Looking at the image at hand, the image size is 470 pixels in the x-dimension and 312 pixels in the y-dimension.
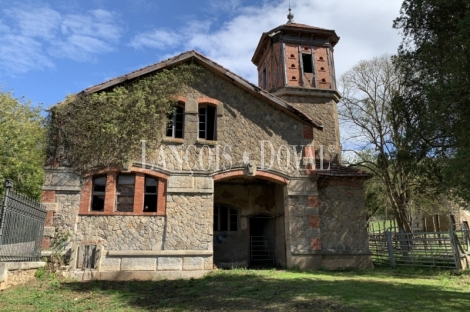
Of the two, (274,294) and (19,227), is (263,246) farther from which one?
(19,227)

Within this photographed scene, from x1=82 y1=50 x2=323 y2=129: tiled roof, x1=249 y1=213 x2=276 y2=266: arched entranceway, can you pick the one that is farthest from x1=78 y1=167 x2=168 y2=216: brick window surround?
x1=249 y1=213 x2=276 y2=266: arched entranceway

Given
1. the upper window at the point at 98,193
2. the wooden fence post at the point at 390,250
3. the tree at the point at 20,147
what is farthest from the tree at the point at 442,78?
the tree at the point at 20,147

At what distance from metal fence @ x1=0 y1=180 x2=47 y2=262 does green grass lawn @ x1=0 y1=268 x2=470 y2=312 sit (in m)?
0.87

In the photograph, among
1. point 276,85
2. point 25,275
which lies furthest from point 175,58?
point 25,275

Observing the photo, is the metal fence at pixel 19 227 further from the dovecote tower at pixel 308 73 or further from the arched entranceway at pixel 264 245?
the dovecote tower at pixel 308 73

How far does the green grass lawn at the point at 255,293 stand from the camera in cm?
733

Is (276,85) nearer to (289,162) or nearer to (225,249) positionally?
(289,162)

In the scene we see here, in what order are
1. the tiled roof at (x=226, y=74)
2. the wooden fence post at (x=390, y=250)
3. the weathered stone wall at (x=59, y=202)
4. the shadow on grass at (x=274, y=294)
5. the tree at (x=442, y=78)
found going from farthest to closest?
the wooden fence post at (x=390, y=250)
the tiled roof at (x=226, y=74)
the weathered stone wall at (x=59, y=202)
the tree at (x=442, y=78)
the shadow on grass at (x=274, y=294)

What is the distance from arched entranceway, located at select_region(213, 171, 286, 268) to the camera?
52.0 ft

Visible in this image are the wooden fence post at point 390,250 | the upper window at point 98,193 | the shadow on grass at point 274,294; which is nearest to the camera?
the shadow on grass at point 274,294

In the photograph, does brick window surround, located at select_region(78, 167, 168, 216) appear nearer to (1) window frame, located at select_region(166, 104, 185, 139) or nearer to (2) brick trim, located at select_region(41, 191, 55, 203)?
(2) brick trim, located at select_region(41, 191, 55, 203)

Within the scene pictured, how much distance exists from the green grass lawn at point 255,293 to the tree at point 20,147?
1058cm

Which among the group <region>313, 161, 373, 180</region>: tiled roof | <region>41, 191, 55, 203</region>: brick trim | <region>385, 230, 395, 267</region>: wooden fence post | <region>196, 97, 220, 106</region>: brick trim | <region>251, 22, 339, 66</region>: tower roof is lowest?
<region>385, 230, 395, 267</region>: wooden fence post

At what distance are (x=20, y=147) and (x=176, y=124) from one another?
1103 cm
